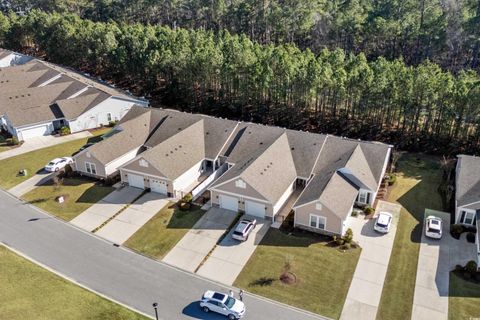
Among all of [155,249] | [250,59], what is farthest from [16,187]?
[250,59]

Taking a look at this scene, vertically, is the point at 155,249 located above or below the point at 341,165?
below

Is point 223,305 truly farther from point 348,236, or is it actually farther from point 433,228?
point 433,228

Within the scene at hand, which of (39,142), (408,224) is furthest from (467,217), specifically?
(39,142)

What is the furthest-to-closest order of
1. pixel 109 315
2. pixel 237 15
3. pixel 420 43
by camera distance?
pixel 237 15
pixel 420 43
pixel 109 315

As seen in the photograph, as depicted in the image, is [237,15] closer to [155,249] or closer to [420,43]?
[420,43]

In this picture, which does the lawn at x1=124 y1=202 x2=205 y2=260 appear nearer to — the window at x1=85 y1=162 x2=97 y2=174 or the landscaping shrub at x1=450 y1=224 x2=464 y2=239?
the window at x1=85 y1=162 x2=97 y2=174

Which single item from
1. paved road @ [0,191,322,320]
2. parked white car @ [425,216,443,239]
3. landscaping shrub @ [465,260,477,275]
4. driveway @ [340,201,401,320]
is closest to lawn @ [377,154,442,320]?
driveway @ [340,201,401,320]
